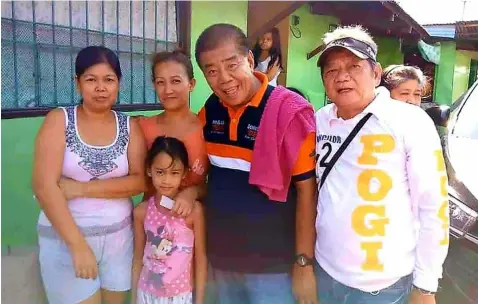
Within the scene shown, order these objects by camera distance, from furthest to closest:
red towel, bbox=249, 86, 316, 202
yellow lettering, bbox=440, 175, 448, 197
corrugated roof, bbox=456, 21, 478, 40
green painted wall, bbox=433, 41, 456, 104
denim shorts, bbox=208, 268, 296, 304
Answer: green painted wall, bbox=433, 41, 456, 104 < corrugated roof, bbox=456, 21, 478, 40 < denim shorts, bbox=208, 268, 296, 304 < red towel, bbox=249, 86, 316, 202 < yellow lettering, bbox=440, 175, 448, 197

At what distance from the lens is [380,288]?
152 centimetres

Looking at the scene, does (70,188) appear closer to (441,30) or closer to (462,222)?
(462,222)

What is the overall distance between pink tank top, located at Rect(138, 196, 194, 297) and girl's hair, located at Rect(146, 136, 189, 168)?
22 centimetres

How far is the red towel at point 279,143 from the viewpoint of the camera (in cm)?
160

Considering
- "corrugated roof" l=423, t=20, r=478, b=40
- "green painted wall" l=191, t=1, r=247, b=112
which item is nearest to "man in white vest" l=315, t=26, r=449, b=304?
"green painted wall" l=191, t=1, r=247, b=112

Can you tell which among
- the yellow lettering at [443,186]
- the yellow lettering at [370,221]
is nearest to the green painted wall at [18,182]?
the yellow lettering at [370,221]

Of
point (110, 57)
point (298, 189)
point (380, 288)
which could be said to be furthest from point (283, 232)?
point (110, 57)

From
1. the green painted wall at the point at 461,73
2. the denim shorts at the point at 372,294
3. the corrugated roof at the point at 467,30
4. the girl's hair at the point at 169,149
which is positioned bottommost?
the denim shorts at the point at 372,294

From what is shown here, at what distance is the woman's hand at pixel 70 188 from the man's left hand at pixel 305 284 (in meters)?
0.84

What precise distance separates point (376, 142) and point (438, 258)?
0.42m

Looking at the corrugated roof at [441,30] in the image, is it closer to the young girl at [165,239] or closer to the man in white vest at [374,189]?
Answer: the man in white vest at [374,189]

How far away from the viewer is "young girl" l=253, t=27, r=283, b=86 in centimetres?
439

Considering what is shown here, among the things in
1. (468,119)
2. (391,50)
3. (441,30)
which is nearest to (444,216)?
(468,119)

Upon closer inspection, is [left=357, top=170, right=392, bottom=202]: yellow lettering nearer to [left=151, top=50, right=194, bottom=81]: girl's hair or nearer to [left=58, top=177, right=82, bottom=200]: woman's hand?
[left=151, top=50, right=194, bottom=81]: girl's hair
